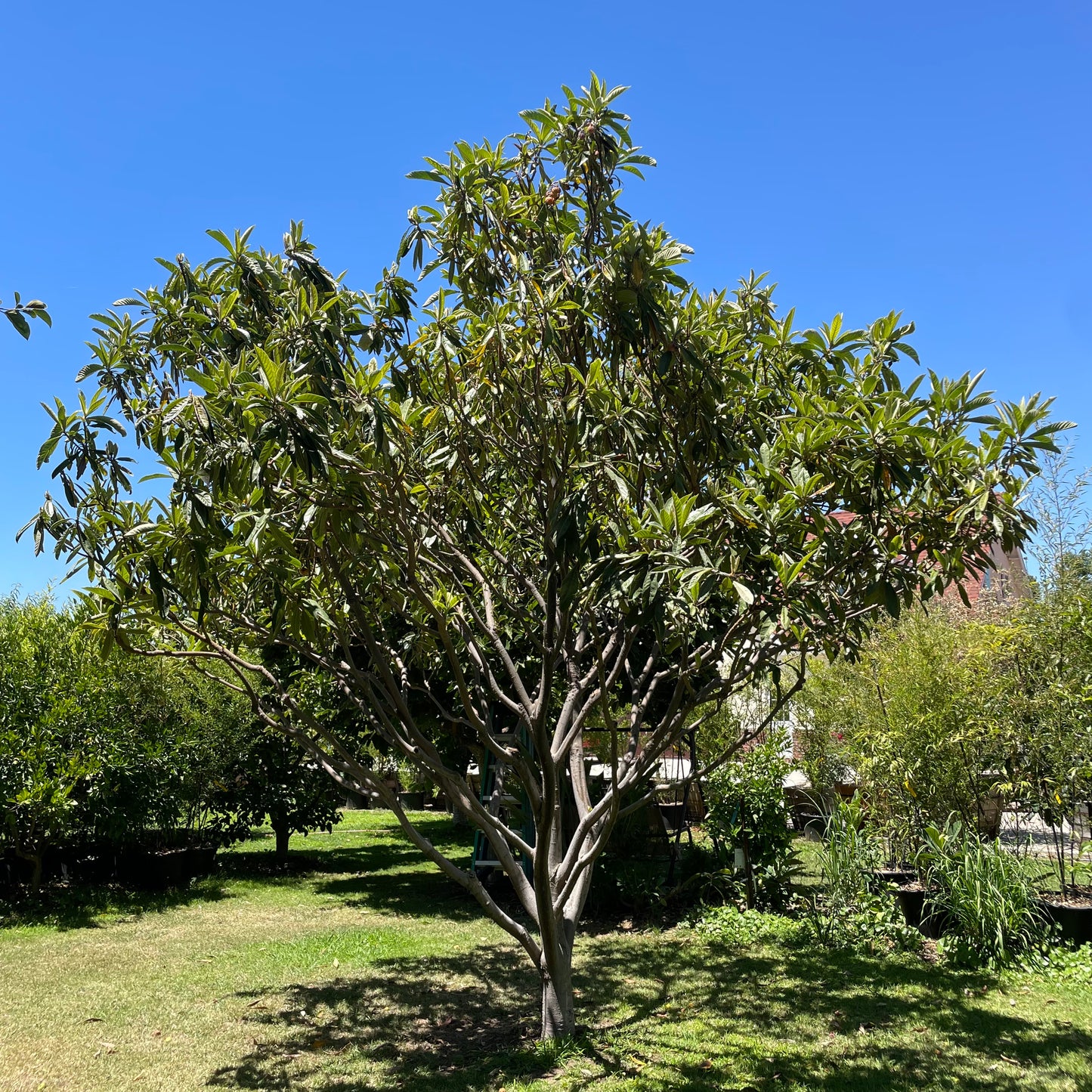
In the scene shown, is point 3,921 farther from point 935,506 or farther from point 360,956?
point 935,506

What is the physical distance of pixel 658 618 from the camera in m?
3.69

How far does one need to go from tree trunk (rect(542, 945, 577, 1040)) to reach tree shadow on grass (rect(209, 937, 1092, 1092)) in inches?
5.2

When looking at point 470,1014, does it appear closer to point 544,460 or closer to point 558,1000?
point 558,1000

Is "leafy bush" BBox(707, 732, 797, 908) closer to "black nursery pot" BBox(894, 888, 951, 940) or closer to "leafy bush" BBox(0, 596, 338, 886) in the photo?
"black nursery pot" BBox(894, 888, 951, 940)

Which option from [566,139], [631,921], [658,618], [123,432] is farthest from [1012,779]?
[123,432]

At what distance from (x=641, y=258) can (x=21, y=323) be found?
2.73 metres

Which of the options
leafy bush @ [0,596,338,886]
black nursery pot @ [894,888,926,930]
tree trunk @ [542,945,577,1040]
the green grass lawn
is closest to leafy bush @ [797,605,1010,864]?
black nursery pot @ [894,888,926,930]

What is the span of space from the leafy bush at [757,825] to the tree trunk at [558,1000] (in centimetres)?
398

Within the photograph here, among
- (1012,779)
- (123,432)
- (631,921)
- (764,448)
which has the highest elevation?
(123,432)

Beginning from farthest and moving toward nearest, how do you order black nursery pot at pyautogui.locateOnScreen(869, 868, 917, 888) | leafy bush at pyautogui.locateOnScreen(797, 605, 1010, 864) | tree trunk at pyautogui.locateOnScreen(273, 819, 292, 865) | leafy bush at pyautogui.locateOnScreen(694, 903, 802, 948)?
tree trunk at pyautogui.locateOnScreen(273, 819, 292, 865)
black nursery pot at pyautogui.locateOnScreen(869, 868, 917, 888)
leafy bush at pyautogui.locateOnScreen(694, 903, 802, 948)
leafy bush at pyautogui.locateOnScreen(797, 605, 1010, 864)

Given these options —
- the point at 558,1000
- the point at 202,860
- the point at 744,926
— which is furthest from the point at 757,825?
the point at 202,860

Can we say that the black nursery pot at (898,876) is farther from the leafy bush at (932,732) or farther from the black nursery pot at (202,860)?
the black nursery pot at (202,860)

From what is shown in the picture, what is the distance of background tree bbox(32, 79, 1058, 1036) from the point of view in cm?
383

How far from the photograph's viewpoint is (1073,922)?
679 centimetres
